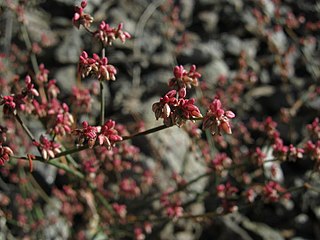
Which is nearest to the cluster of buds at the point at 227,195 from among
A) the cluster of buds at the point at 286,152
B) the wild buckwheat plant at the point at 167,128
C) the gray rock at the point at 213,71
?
the wild buckwheat plant at the point at 167,128

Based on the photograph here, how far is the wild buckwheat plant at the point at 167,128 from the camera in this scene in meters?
3.44

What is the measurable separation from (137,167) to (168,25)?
1883 mm

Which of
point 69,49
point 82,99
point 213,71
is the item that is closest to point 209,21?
point 213,71

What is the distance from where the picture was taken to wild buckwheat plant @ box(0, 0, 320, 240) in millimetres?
3435

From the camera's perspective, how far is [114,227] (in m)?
3.70

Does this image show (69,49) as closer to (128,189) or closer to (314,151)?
(128,189)

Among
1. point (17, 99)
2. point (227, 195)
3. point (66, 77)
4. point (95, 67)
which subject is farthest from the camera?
point (66, 77)

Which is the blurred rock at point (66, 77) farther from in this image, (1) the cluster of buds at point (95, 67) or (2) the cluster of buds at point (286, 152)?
(2) the cluster of buds at point (286, 152)

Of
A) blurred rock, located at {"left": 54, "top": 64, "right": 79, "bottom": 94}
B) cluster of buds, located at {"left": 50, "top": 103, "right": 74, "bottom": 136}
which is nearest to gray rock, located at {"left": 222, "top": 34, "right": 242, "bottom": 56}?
blurred rock, located at {"left": 54, "top": 64, "right": 79, "bottom": 94}

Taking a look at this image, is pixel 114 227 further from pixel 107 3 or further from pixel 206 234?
pixel 107 3

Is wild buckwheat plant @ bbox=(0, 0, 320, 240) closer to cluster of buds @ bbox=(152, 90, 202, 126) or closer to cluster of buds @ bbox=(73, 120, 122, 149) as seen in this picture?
cluster of buds @ bbox=(73, 120, 122, 149)

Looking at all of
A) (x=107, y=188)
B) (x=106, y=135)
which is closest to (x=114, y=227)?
(x=107, y=188)

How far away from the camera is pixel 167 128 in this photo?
3.80m

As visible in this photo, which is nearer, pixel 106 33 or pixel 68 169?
pixel 106 33
